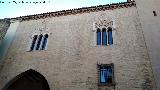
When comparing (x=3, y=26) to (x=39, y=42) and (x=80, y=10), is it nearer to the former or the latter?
(x=39, y=42)

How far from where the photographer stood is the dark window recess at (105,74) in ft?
37.4

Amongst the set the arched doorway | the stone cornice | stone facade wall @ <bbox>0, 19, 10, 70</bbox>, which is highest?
the stone cornice

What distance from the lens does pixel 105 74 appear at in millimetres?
11711

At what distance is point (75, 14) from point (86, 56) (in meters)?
3.76

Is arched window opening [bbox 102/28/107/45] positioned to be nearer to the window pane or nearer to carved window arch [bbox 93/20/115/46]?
carved window arch [bbox 93/20/115/46]

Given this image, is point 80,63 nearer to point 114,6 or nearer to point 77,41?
point 77,41

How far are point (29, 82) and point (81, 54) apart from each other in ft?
16.0

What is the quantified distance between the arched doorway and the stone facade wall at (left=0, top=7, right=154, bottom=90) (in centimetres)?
36

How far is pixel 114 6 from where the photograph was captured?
1428 centimetres

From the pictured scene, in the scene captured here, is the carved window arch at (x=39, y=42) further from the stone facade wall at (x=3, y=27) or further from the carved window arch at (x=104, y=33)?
the carved window arch at (x=104, y=33)

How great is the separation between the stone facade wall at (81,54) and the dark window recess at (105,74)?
24 cm

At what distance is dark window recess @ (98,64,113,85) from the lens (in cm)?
1140

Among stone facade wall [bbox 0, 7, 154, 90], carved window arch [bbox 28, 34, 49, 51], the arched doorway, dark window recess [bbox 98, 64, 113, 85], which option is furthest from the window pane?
carved window arch [bbox 28, 34, 49, 51]

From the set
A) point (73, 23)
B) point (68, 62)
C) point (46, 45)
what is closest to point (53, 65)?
point (68, 62)
